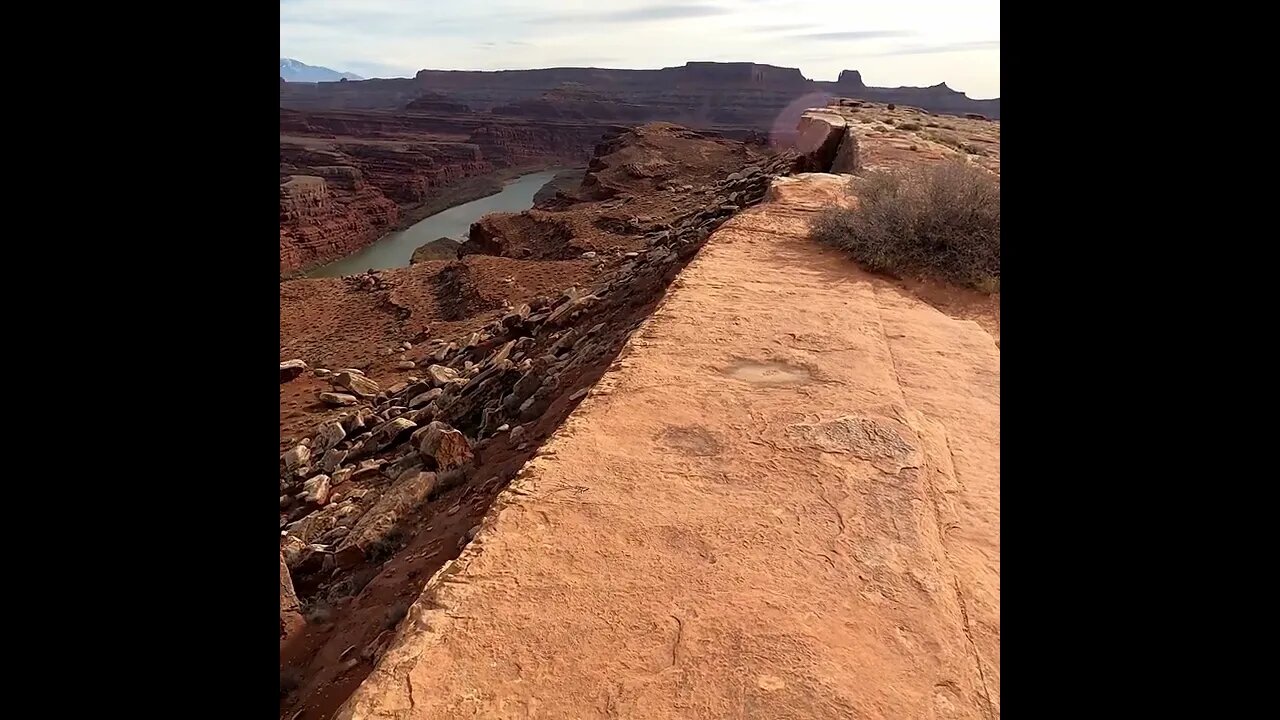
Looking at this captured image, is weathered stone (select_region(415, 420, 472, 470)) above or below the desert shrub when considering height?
below

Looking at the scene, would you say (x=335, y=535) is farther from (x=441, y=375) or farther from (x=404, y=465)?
(x=441, y=375)

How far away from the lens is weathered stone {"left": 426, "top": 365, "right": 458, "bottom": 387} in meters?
7.20

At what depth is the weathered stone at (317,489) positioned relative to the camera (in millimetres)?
4891

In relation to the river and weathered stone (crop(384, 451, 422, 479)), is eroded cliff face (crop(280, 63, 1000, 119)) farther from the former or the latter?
weathered stone (crop(384, 451, 422, 479))

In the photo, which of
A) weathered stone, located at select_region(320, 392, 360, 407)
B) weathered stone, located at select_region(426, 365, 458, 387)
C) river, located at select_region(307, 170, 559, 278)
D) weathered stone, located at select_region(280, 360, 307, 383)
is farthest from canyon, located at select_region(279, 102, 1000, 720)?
river, located at select_region(307, 170, 559, 278)

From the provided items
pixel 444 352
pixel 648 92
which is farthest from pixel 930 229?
pixel 648 92

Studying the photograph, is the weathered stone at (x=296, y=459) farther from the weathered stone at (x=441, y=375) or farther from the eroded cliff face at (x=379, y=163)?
the eroded cliff face at (x=379, y=163)

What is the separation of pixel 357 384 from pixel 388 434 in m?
2.83

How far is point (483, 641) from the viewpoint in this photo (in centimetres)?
170

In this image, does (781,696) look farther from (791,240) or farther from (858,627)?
(791,240)

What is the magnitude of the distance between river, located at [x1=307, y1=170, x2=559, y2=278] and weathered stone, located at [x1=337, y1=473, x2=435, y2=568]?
22706 mm

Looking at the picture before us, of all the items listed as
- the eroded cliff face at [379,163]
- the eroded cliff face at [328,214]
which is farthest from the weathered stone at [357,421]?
the eroded cliff face at [328,214]

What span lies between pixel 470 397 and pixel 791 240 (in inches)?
105

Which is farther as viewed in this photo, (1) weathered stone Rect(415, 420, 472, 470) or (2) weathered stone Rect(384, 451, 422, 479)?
(2) weathered stone Rect(384, 451, 422, 479)
